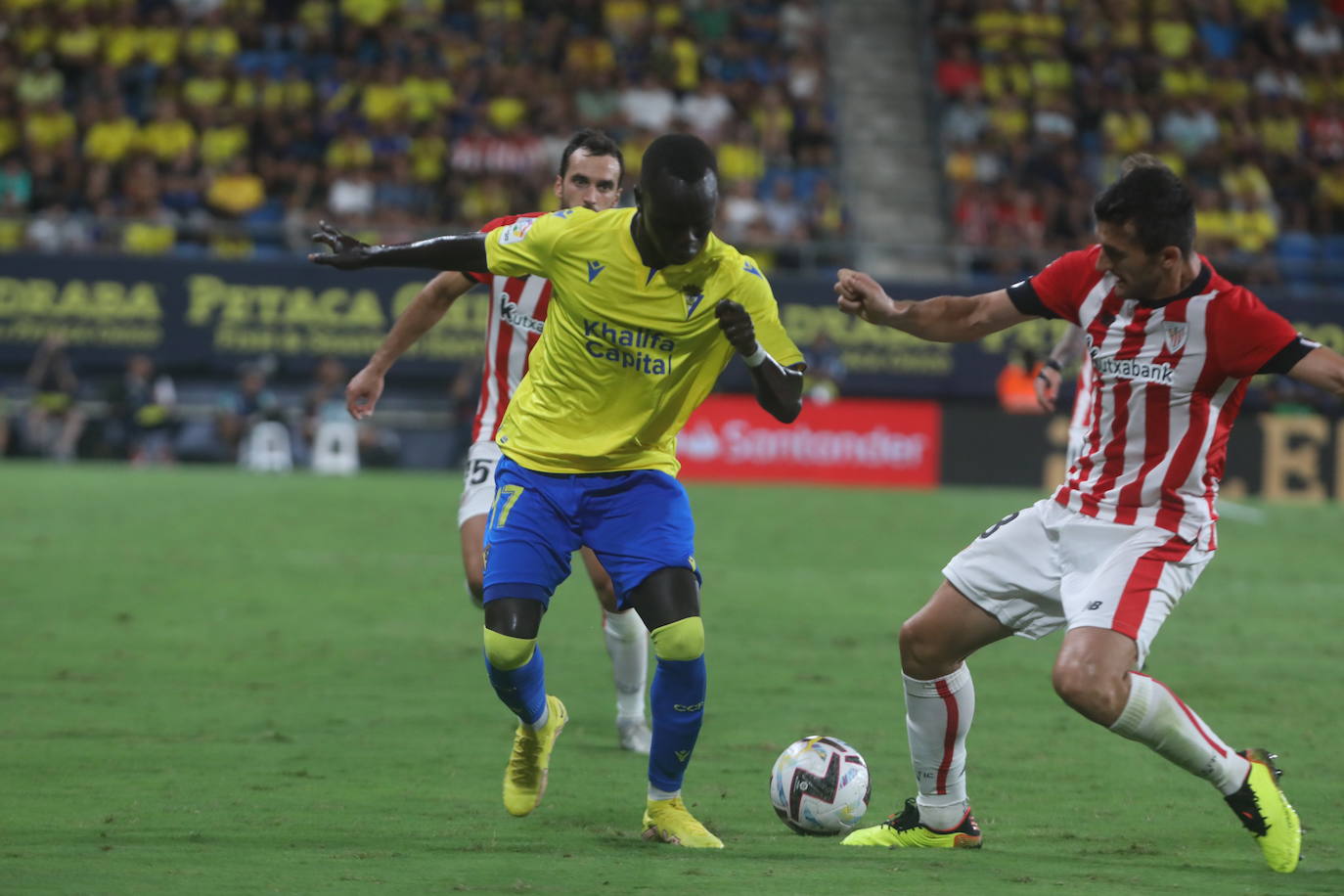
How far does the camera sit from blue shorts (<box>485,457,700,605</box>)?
5918 millimetres

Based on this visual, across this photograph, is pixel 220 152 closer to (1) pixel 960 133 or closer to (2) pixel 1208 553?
(1) pixel 960 133

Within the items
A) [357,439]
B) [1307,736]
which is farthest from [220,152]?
[1307,736]

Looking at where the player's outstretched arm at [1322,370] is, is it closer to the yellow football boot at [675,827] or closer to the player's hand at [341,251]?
the yellow football boot at [675,827]

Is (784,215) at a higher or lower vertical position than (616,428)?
higher

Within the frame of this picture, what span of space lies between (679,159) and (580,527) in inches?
54.2

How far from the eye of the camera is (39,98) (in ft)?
82.8

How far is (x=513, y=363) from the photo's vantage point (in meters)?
7.64

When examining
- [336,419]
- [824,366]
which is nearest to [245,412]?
[336,419]

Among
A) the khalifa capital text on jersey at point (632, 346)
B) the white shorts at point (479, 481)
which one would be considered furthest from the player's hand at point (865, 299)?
the white shorts at point (479, 481)

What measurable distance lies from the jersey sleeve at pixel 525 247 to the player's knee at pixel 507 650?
1270 millimetres

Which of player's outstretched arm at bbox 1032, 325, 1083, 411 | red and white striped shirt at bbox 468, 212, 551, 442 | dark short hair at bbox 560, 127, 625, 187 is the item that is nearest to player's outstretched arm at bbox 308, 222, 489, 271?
red and white striped shirt at bbox 468, 212, 551, 442

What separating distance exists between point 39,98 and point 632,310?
2199 cm

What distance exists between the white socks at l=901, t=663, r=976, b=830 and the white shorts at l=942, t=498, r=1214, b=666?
0.35m

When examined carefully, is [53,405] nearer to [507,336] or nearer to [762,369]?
[507,336]
